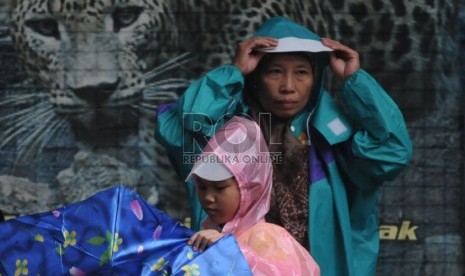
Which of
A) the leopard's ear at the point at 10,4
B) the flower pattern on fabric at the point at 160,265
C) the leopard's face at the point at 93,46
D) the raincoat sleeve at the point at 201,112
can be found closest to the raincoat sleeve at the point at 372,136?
the raincoat sleeve at the point at 201,112

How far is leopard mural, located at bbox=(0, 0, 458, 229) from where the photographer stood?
623 centimetres

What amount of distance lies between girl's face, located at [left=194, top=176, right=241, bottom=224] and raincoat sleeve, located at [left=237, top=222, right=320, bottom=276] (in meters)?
0.09

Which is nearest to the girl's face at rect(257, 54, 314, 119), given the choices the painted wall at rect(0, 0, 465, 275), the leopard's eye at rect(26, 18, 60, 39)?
the painted wall at rect(0, 0, 465, 275)

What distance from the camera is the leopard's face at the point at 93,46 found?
6.21 meters

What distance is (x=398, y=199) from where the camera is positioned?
644 cm

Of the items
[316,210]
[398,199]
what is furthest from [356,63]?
[398,199]

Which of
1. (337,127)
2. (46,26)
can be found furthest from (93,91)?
(337,127)

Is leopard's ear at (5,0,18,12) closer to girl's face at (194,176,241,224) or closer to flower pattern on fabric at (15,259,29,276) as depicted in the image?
girl's face at (194,176,241,224)

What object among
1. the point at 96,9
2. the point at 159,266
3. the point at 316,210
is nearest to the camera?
the point at 159,266

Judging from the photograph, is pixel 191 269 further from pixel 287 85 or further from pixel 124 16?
pixel 124 16

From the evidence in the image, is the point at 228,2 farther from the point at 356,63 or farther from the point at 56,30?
the point at 356,63

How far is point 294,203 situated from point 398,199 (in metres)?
1.93

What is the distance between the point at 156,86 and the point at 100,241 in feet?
8.44

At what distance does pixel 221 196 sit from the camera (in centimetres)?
402
